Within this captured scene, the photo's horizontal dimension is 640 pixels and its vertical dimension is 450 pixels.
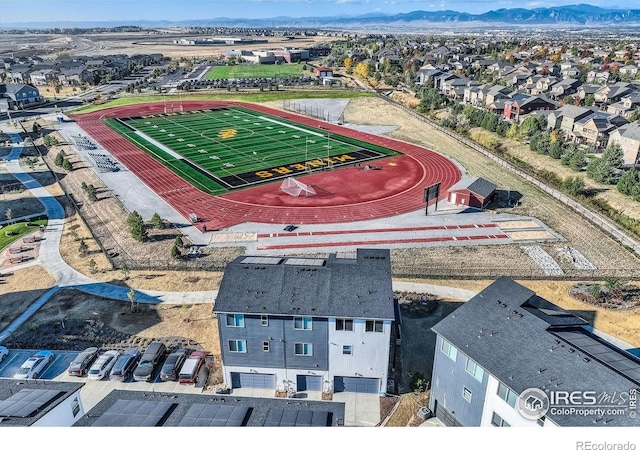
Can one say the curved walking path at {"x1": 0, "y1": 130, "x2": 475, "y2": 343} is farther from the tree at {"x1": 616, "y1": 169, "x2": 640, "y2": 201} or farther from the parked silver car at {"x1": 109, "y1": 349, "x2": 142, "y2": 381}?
the tree at {"x1": 616, "y1": 169, "x2": 640, "y2": 201}

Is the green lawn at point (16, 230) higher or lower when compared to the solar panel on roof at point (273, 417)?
lower

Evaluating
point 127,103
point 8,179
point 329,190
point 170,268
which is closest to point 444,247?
point 329,190

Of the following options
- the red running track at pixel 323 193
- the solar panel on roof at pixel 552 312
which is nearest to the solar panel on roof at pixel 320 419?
the solar panel on roof at pixel 552 312

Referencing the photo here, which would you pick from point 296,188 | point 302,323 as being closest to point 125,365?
point 302,323

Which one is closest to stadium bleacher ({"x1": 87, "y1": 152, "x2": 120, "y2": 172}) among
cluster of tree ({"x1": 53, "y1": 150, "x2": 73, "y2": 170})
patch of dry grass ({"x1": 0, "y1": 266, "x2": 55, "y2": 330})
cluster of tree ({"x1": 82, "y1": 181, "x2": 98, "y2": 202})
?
cluster of tree ({"x1": 53, "y1": 150, "x2": 73, "y2": 170})

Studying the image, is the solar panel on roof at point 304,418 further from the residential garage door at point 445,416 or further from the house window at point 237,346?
the residential garage door at point 445,416

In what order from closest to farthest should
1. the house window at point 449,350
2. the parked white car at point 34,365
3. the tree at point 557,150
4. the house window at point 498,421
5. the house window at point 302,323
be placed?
the house window at point 498,421, the house window at point 449,350, the house window at point 302,323, the parked white car at point 34,365, the tree at point 557,150

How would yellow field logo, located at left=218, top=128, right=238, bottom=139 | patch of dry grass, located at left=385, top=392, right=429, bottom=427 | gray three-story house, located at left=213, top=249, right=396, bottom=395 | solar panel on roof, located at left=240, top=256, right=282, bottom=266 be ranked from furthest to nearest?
yellow field logo, located at left=218, top=128, right=238, bottom=139
solar panel on roof, located at left=240, top=256, right=282, bottom=266
gray three-story house, located at left=213, top=249, right=396, bottom=395
patch of dry grass, located at left=385, top=392, right=429, bottom=427
